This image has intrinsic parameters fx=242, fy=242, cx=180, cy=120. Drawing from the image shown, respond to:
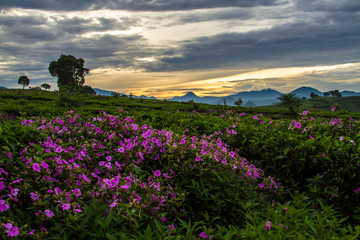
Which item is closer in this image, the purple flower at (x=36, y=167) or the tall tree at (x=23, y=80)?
the purple flower at (x=36, y=167)

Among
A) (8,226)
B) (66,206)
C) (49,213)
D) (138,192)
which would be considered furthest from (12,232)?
(138,192)

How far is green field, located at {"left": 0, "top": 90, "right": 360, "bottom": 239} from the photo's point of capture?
2219 millimetres

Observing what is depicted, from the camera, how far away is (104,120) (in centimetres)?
506

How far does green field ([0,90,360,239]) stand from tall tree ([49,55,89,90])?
6258 centimetres

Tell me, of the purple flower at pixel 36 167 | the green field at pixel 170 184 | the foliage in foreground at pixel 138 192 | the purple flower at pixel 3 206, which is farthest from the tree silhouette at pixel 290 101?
the purple flower at pixel 3 206

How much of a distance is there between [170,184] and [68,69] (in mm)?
66697

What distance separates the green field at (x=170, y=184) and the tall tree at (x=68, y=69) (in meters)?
62.6

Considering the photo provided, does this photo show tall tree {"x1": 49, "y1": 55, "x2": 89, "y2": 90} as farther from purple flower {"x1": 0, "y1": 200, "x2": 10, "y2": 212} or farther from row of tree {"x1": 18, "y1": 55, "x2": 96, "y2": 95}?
purple flower {"x1": 0, "y1": 200, "x2": 10, "y2": 212}

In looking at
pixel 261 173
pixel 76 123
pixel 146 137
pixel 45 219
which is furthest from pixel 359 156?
pixel 76 123

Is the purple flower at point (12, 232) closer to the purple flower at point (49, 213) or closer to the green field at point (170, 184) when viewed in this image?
the green field at point (170, 184)

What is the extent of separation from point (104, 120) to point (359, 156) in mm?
4738

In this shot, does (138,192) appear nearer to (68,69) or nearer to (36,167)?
(36,167)

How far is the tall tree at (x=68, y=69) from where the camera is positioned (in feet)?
204

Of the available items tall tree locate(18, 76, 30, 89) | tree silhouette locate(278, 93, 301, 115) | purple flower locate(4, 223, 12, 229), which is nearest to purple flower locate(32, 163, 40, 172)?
purple flower locate(4, 223, 12, 229)
